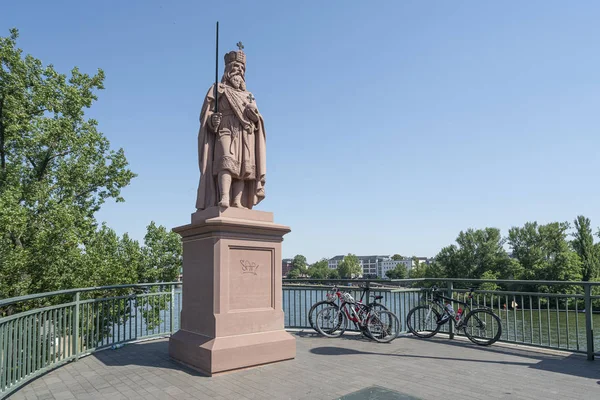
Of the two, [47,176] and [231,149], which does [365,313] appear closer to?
[231,149]

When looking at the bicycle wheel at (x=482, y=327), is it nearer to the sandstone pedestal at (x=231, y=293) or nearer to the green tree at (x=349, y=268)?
the sandstone pedestal at (x=231, y=293)

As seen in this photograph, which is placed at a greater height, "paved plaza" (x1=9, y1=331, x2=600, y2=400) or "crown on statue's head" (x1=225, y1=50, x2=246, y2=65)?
"crown on statue's head" (x1=225, y1=50, x2=246, y2=65)

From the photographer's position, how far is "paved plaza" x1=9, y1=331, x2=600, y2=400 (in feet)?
15.1

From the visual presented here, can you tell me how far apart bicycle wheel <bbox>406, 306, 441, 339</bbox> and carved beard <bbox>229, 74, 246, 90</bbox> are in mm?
5265

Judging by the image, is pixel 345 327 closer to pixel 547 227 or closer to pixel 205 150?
pixel 205 150

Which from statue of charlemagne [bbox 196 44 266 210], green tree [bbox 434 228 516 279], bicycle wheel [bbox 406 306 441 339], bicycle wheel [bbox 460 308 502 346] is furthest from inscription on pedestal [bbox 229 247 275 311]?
green tree [bbox 434 228 516 279]

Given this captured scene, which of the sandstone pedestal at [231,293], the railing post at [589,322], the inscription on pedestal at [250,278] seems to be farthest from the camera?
the railing post at [589,322]

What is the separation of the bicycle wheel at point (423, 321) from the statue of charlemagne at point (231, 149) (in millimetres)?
3952

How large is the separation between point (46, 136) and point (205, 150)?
1521 cm

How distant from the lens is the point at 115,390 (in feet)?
15.8

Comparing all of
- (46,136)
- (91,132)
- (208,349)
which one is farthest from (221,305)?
(91,132)

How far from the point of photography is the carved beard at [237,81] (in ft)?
22.0

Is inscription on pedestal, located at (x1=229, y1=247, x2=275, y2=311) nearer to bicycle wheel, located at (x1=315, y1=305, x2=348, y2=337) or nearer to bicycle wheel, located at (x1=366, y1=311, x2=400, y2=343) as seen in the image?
A: bicycle wheel, located at (x1=315, y1=305, x2=348, y2=337)

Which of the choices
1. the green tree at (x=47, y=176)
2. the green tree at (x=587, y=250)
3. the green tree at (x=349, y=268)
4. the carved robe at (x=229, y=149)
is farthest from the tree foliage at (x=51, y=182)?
the green tree at (x=349, y=268)
